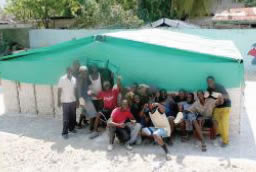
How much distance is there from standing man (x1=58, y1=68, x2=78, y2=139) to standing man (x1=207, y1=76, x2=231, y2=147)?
2801 mm

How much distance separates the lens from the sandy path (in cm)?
598

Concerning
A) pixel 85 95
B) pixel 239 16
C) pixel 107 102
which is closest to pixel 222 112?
pixel 107 102

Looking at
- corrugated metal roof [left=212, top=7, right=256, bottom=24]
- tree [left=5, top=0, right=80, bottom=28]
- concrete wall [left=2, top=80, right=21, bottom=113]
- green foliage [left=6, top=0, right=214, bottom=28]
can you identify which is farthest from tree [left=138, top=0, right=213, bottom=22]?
concrete wall [left=2, top=80, right=21, bottom=113]

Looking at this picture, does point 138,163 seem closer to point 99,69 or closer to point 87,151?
point 87,151

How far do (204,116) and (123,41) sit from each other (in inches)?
89.6

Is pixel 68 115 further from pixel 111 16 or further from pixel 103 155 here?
pixel 111 16

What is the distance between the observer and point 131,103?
7.12 meters

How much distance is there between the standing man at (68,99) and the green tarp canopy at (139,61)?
929 mm

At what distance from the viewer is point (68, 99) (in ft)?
23.7

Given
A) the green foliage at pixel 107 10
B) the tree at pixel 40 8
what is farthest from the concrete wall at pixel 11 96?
the tree at pixel 40 8

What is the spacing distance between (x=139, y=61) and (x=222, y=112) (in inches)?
85.7

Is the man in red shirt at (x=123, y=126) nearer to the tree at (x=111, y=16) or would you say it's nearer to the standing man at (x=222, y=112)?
the standing man at (x=222, y=112)

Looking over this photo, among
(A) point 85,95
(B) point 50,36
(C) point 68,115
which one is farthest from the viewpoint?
(B) point 50,36

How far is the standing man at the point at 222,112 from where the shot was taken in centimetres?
670
